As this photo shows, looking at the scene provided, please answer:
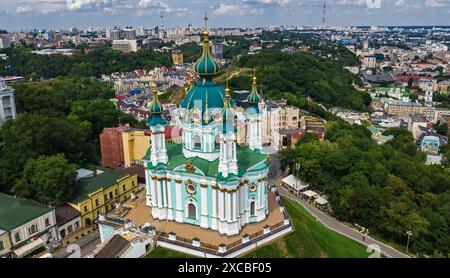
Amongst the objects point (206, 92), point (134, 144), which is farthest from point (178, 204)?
point (134, 144)

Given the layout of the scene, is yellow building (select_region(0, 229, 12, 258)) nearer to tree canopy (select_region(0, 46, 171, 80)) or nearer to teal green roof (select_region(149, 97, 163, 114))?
teal green roof (select_region(149, 97, 163, 114))

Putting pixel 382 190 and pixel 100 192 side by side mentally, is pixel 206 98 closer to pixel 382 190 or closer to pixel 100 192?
pixel 100 192

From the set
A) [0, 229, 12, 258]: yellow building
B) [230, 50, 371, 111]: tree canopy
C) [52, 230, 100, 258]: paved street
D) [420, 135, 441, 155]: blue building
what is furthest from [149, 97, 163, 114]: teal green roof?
[420, 135, 441, 155]: blue building

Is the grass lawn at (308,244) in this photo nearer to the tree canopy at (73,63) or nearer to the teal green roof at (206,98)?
the teal green roof at (206,98)

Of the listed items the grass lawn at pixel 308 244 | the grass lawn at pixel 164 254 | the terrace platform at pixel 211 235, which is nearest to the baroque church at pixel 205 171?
the terrace platform at pixel 211 235

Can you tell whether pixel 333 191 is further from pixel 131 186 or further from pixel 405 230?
pixel 131 186
